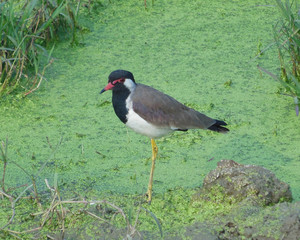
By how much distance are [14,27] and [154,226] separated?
6.83 ft

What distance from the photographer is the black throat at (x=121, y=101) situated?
11.2ft

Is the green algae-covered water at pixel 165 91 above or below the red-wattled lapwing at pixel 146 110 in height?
below

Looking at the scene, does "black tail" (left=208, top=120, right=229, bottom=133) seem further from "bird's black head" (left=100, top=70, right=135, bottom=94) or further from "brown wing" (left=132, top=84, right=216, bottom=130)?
"bird's black head" (left=100, top=70, right=135, bottom=94)

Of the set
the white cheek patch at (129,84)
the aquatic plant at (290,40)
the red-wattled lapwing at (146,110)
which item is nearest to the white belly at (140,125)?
the red-wattled lapwing at (146,110)

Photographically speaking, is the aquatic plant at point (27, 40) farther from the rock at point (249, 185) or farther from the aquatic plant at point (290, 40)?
the rock at point (249, 185)

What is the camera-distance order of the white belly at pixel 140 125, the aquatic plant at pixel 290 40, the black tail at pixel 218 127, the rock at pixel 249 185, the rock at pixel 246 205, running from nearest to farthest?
the rock at pixel 246 205 → the rock at pixel 249 185 → the white belly at pixel 140 125 → the black tail at pixel 218 127 → the aquatic plant at pixel 290 40

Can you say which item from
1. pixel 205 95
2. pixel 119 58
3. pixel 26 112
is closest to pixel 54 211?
pixel 26 112

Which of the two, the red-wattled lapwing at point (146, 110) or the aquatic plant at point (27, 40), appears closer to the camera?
the red-wattled lapwing at point (146, 110)

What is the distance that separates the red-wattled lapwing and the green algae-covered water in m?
0.31

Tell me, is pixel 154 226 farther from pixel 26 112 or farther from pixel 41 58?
pixel 41 58

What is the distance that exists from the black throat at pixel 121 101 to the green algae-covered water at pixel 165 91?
1.29 feet

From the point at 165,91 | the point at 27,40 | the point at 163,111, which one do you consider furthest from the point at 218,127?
the point at 27,40

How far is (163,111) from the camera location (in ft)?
11.5

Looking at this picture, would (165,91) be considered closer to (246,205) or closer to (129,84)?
(129,84)
